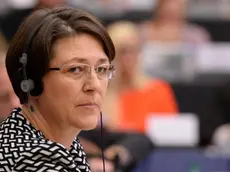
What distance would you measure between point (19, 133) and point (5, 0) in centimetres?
656

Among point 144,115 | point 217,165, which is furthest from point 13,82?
point 144,115

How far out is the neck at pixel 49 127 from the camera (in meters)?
1.71

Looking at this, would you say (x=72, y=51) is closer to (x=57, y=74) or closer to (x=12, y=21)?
(x=57, y=74)

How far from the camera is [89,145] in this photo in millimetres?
3203

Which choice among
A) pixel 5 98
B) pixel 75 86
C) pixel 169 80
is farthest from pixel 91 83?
pixel 169 80

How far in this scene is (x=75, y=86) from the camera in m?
1.67

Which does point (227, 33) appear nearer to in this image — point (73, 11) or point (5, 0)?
point (5, 0)

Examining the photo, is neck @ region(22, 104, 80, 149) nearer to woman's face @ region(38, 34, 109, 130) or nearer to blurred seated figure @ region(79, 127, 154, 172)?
woman's face @ region(38, 34, 109, 130)

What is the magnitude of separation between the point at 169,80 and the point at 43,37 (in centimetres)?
468

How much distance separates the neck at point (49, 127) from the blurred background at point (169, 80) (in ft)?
5.04

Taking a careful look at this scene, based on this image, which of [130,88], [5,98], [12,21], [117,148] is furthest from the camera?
[12,21]

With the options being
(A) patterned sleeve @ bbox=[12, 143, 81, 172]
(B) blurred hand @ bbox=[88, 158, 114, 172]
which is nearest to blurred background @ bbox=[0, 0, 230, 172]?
(B) blurred hand @ bbox=[88, 158, 114, 172]

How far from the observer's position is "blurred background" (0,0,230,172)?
4430 millimetres

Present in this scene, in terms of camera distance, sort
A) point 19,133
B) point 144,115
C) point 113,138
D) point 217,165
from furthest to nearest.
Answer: point 144,115
point 217,165
point 113,138
point 19,133
